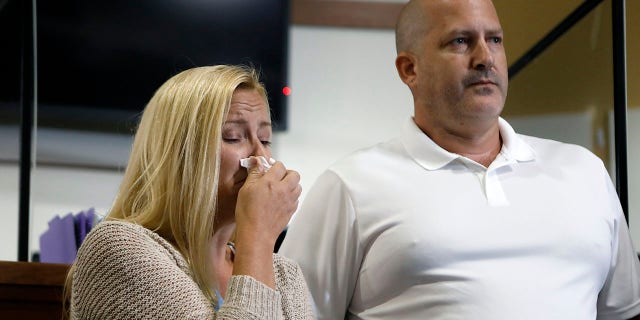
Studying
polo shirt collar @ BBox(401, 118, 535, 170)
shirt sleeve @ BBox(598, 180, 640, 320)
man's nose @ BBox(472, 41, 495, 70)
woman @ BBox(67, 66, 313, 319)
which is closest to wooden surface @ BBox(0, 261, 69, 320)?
woman @ BBox(67, 66, 313, 319)

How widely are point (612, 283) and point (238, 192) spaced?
78cm

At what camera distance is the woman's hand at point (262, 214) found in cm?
124

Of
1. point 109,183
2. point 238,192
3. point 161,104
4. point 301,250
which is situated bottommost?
point 109,183

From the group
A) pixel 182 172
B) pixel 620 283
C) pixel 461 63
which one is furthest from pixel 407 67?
pixel 182 172

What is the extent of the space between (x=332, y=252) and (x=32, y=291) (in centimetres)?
51

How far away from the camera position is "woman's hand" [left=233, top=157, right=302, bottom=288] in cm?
124

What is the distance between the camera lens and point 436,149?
1.74m

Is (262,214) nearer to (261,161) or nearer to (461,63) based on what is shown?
(261,161)

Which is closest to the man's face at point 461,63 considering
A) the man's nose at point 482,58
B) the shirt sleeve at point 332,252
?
the man's nose at point 482,58

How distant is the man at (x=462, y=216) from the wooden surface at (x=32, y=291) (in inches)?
16.3

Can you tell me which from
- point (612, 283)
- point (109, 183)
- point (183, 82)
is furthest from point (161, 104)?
point (109, 183)

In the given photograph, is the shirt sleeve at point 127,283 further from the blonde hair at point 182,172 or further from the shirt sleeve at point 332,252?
the shirt sleeve at point 332,252

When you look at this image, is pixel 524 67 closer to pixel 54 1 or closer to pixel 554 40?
pixel 554 40

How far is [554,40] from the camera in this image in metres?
2.32
